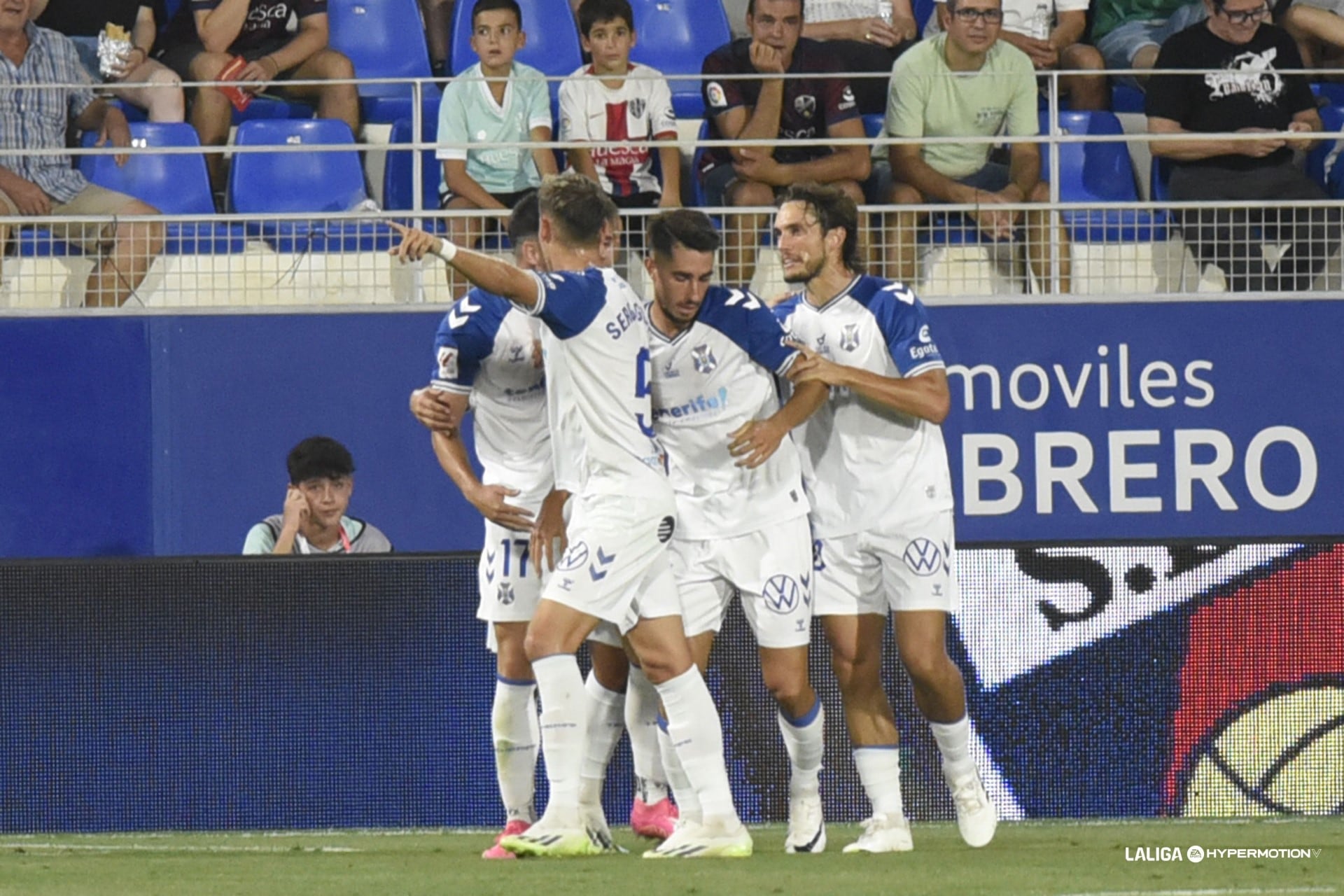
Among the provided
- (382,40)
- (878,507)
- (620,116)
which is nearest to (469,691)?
(878,507)

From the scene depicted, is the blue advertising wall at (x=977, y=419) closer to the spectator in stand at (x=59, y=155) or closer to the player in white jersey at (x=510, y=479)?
the spectator in stand at (x=59, y=155)

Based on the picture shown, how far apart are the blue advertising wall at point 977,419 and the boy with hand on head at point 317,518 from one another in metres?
0.58

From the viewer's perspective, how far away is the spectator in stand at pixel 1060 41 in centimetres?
1145

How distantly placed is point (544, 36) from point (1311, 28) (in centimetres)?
428

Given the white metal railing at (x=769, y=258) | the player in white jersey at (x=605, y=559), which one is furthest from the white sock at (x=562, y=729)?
the white metal railing at (x=769, y=258)

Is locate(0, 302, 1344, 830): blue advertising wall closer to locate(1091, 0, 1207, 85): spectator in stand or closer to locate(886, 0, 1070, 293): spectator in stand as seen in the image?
locate(886, 0, 1070, 293): spectator in stand

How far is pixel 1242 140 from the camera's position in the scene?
10.3 meters

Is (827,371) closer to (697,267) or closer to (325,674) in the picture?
(697,267)

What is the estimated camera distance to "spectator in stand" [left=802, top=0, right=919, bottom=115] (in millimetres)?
11406

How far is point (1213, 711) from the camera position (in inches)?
314

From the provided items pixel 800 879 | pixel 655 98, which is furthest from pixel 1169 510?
pixel 800 879

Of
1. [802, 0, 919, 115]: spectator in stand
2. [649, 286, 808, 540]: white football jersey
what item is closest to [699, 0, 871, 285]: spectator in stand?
[802, 0, 919, 115]: spectator in stand

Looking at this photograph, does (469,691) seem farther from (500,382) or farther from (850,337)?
(850,337)

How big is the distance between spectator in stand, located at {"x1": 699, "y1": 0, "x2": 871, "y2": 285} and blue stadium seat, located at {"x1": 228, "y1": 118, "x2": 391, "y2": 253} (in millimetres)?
1860
